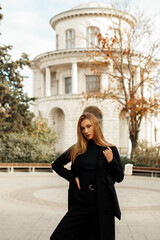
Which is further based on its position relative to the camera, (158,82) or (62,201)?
(158,82)

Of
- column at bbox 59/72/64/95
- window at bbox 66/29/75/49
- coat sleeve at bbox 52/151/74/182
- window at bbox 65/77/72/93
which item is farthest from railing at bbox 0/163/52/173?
window at bbox 66/29/75/49

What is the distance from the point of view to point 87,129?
419 centimetres

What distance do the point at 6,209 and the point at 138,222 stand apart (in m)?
3.51

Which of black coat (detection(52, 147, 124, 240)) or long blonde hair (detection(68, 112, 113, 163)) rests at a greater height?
long blonde hair (detection(68, 112, 113, 163))

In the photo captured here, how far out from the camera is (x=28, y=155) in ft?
73.3

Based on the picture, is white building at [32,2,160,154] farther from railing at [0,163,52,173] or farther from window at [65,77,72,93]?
railing at [0,163,52,173]

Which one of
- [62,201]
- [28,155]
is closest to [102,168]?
[62,201]

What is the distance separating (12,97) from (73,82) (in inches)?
811

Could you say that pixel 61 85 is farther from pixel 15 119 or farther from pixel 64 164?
pixel 64 164

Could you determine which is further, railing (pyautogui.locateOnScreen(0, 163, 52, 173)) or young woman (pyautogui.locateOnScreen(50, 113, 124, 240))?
railing (pyautogui.locateOnScreen(0, 163, 52, 173))

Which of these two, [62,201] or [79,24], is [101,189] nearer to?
[62,201]

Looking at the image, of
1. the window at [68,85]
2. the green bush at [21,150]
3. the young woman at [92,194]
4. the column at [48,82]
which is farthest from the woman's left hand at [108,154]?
the window at [68,85]

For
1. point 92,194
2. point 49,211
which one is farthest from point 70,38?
point 92,194

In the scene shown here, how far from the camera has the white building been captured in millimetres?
41969
